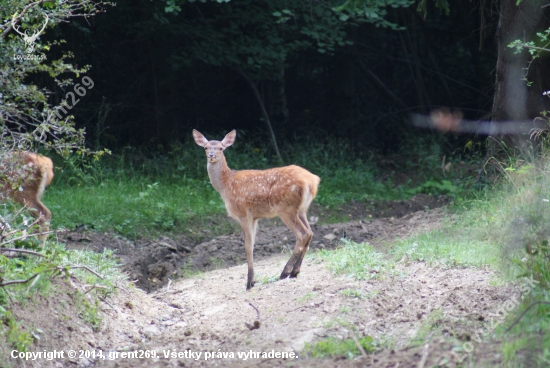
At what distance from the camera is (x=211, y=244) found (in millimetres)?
9992

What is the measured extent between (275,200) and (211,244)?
2.51 meters

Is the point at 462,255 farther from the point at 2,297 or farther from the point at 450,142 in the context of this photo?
the point at 450,142

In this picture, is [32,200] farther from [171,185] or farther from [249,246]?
[171,185]

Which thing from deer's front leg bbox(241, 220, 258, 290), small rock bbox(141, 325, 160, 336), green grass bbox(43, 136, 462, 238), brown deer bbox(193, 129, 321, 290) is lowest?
green grass bbox(43, 136, 462, 238)

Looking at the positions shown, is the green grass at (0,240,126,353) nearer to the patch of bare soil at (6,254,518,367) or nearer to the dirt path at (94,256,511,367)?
the patch of bare soil at (6,254,518,367)

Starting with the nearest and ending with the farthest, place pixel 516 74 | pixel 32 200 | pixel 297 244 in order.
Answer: pixel 297 244
pixel 32 200
pixel 516 74

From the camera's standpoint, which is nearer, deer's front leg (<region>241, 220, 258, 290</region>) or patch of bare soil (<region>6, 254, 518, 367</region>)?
→ patch of bare soil (<region>6, 254, 518, 367</region>)

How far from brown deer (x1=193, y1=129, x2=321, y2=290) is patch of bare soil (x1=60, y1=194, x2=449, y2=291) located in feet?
4.69

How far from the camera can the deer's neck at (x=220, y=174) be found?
334 inches

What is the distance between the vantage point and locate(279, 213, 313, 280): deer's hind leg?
7.54 metres

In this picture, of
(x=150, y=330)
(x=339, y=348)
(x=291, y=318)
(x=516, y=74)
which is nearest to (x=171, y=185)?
(x=516, y=74)

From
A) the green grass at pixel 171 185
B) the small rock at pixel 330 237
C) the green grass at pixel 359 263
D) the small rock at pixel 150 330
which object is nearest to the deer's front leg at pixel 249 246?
the green grass at pixel 359 263

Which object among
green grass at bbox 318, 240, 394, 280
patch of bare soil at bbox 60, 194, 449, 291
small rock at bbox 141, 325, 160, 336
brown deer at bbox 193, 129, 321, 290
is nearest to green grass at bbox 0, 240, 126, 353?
small rock at bbox 141, 325, 160, 336

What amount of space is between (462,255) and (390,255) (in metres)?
0.96
